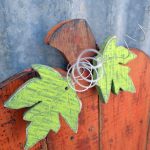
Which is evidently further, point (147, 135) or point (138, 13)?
point (147, 135)

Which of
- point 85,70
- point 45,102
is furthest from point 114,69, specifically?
point 45,102

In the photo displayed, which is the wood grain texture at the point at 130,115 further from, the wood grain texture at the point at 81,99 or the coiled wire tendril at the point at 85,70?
the coiled wire tendril at the point at 85,70

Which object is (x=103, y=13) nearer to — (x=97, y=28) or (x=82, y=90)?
(x=97, y=28)

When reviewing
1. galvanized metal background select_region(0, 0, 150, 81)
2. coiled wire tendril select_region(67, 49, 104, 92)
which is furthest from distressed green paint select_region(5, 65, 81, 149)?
galvanized metal background select_region(0, 0, 150, 81)

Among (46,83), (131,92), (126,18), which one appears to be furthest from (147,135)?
(46,83)

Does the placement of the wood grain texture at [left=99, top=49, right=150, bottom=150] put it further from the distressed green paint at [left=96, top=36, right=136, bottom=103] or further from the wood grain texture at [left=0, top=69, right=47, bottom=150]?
the wood grain texture at [left=0, top=69, right=47, bottom=150]

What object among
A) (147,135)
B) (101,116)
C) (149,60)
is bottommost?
(147,135)

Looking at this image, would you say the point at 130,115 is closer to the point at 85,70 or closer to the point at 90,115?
the point at 90,115

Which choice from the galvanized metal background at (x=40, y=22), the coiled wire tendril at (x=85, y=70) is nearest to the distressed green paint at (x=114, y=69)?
the coiled wire tendril at (x=85, y=70)
